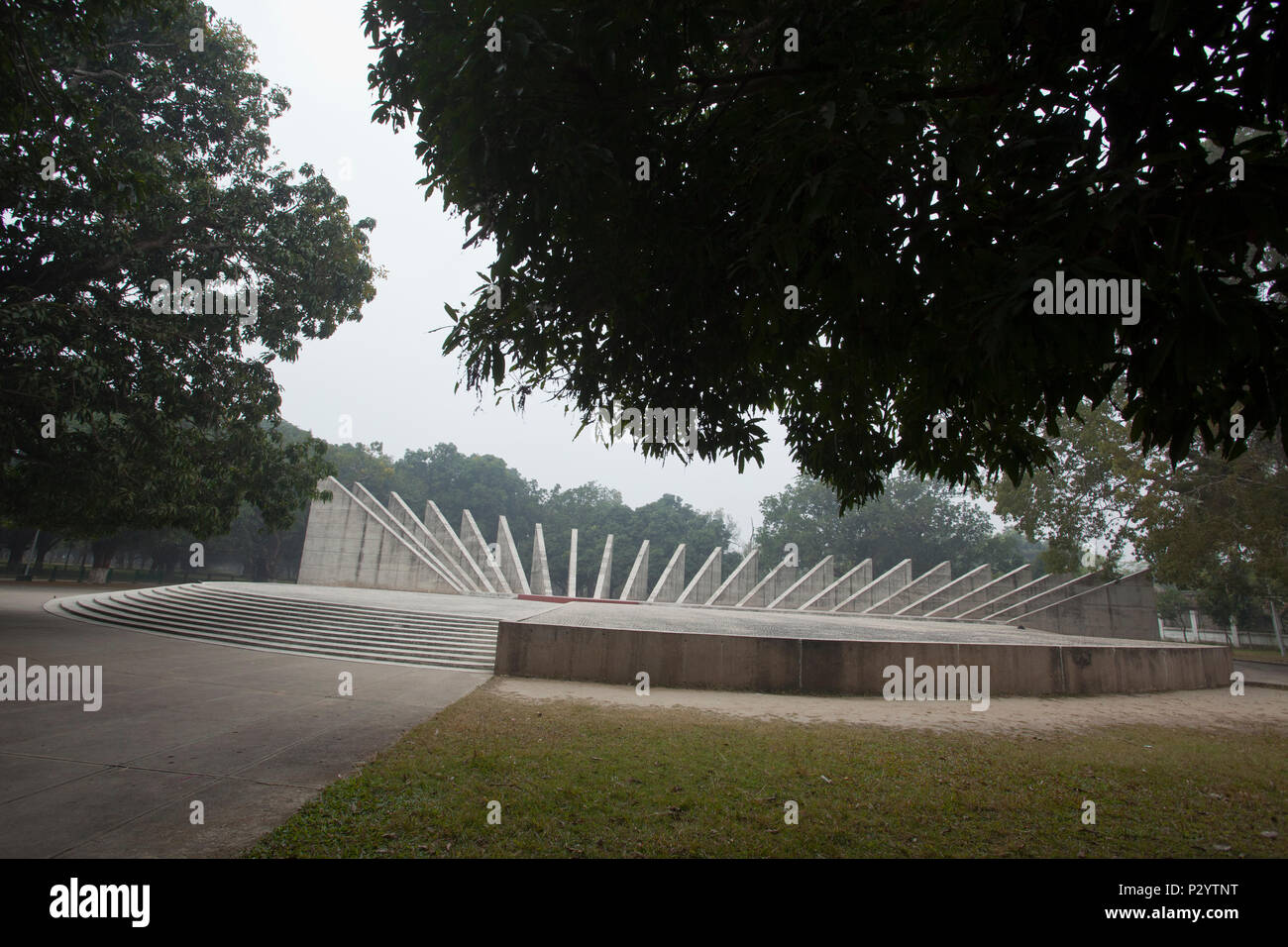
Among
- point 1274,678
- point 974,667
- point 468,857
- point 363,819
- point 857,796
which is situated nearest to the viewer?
point 468,857

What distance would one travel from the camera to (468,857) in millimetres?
3834

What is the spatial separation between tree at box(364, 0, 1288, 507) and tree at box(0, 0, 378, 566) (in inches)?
360

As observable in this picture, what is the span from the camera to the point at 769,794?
5.38 m

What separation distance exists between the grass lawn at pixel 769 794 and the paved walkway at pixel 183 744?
541 mm

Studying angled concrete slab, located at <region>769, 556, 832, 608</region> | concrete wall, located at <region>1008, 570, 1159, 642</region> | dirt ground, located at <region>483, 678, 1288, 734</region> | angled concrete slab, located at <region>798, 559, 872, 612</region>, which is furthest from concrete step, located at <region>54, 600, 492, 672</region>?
concrete wall, located at <region>1008, 570, 1159, 642</region>

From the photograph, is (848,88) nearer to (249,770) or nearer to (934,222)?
(934,222)

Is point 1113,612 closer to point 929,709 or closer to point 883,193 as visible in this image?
point 929,709

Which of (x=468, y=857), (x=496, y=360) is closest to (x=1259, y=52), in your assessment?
(x=496, y=360)

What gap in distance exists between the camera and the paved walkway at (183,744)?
412 cm

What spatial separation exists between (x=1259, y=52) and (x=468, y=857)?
20.6ft

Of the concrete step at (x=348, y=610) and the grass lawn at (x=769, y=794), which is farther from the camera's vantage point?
the concrete step at (x=348, y=610)

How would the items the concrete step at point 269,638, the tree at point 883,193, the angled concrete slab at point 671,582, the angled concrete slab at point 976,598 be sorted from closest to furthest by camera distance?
the tree at point 883,193 → the concrete step at point 269,638 → the angled concrete slab at point 976,598 → the angled concrete slab at point 671,582

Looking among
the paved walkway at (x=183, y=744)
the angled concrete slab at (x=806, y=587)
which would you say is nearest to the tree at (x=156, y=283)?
Answer: the paved walkway at (x=183, y=744)

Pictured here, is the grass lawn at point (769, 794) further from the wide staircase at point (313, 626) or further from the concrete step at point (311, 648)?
the wide staircase at point (313, 626)
